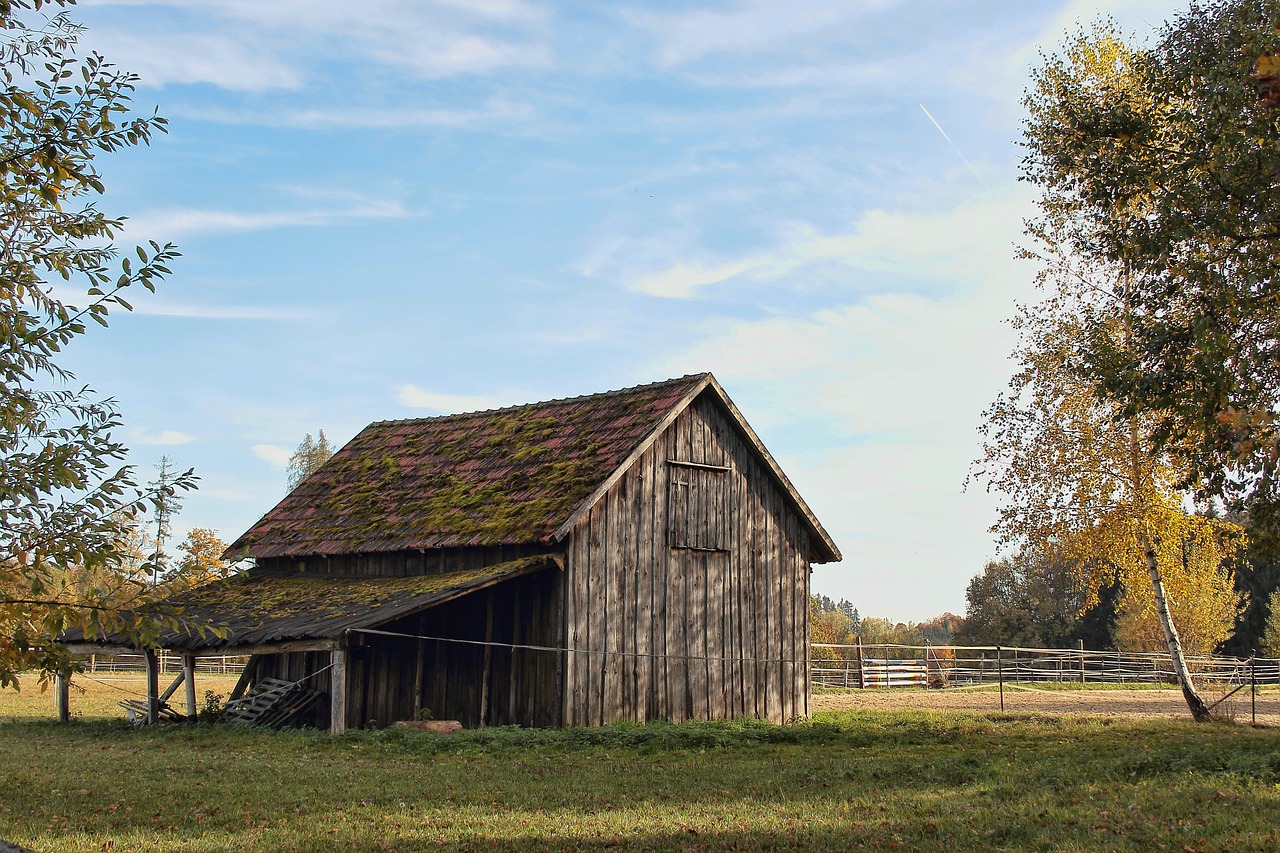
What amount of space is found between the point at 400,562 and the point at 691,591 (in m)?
6.77

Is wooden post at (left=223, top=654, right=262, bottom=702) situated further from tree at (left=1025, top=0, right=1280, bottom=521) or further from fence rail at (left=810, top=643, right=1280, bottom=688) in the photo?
fence rail at (left=810, top=643, right=1280, bottom=688)

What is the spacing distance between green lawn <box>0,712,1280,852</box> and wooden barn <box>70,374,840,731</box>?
2.27 m

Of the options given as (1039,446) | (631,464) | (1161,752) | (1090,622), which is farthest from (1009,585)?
(1161,752)

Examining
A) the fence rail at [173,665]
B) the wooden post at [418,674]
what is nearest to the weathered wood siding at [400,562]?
the wooden post at [418,674]

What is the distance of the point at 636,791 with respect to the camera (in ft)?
46.2

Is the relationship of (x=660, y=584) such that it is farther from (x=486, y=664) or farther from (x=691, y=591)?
(x=486, y=664)

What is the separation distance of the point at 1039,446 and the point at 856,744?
9.47 m

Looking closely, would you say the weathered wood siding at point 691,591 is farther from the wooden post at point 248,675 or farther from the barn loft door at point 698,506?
the wooden post at point 248,675

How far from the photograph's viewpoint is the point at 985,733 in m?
22.0

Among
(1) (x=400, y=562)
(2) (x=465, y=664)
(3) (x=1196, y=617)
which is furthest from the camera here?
(3) (x=1196, y=617)

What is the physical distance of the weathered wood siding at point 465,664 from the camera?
23062mm

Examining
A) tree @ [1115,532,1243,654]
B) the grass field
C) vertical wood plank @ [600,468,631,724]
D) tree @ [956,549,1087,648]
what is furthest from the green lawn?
tree @ [956,549,1087,648]

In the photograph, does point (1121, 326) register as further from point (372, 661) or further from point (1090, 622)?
point (1090, 622)

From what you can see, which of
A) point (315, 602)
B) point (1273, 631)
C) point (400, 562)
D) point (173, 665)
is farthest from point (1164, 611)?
point (173, 665)
